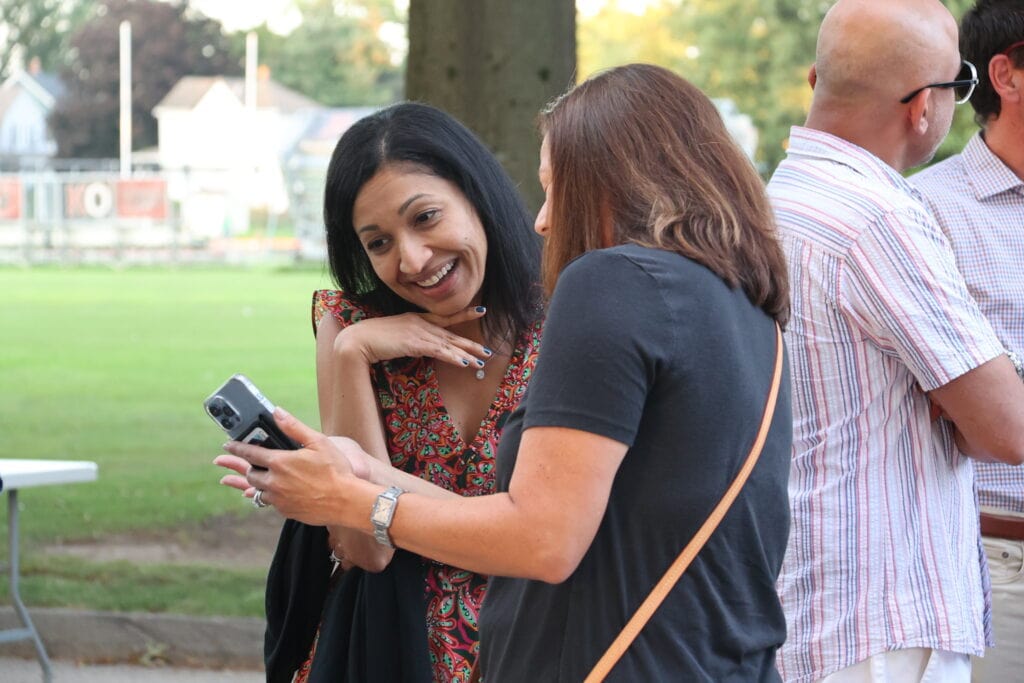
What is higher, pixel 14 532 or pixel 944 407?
pixel 944 407

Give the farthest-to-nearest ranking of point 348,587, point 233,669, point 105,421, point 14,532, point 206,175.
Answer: point 206,175
point 105,421
point 233,669
point 14,532
point 348,587

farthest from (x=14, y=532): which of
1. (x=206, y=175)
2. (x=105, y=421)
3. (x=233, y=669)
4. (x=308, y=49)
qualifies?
(x=308, y=49)

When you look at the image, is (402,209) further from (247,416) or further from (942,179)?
(942,179)

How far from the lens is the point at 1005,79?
3.44 m

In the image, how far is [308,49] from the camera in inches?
3152

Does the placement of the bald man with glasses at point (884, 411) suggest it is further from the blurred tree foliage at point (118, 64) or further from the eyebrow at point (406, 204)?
the blurred tree foliage at point (118, 64)

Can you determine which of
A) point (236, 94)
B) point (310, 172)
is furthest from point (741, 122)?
point (236, 94)

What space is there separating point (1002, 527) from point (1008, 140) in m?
0.93

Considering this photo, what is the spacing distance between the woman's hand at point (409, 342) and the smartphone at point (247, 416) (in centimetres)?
56

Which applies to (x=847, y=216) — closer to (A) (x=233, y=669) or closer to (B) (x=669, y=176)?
(B) (x=669, y=176)

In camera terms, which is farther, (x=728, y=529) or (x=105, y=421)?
(x=105, y=421)

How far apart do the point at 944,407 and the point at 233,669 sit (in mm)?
4594

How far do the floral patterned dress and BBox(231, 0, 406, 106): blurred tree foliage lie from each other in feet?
233

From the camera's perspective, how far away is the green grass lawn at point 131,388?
31.1 feet
